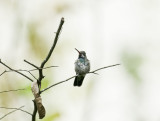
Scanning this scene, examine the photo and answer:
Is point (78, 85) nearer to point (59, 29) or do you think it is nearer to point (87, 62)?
point (87, 62)

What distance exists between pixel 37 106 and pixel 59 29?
760 mm

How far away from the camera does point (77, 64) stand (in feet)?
27.1

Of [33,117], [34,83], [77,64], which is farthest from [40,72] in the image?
[77,64]

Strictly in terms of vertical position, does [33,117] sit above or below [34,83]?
below

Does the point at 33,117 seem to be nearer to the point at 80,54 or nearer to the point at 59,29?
the point at 59,29

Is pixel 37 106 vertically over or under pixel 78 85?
over

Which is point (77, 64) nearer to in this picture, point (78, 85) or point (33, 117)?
point (78, 85)

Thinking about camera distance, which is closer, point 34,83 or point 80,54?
point 34,83

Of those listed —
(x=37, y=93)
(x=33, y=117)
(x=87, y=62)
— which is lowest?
(x=87, y=62)

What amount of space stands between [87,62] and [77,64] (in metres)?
0.25

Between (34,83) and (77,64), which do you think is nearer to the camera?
(34,83)

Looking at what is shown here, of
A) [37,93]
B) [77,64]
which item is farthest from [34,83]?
[77,64]

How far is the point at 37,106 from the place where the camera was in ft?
10.8

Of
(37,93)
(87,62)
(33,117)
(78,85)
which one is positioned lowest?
(78,85)
